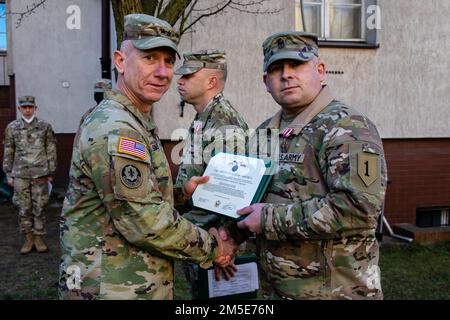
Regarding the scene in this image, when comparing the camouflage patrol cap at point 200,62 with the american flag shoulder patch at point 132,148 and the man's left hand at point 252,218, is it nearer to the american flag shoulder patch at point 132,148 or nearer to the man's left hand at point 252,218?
the man's left hand at point 252,218

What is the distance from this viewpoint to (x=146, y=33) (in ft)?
7.26

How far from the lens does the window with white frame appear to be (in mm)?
6832

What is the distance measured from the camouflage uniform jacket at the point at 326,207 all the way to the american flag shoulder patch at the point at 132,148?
68 cm

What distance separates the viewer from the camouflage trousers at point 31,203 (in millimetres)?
6379

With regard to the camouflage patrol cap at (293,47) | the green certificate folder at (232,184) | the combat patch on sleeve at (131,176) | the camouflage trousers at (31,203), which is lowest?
the camouflage trousers at (31,203)

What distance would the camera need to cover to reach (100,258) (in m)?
2.09

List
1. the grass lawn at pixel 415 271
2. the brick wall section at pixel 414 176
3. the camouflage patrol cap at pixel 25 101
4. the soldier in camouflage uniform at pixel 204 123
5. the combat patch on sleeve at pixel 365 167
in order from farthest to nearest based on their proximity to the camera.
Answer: the brick wall section at pixel 414 176 < the camouflage patrol cap at pixel 25 101 < the grass lawn at pixel 415 271 < the soldier in camouflage uniform at pixel 204 123 < the combat patch on sleeve at pixel 365 167

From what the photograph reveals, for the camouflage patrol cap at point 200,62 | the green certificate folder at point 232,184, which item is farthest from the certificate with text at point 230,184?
the camouflage patrol cap at point 200,62

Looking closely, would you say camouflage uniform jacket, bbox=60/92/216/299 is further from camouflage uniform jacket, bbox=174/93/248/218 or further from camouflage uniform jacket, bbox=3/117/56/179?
camouflage uniform jacket, bbox=3/117/56/179

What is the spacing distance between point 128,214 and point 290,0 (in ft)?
17.6

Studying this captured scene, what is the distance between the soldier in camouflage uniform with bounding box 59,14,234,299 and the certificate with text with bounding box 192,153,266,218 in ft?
0.89

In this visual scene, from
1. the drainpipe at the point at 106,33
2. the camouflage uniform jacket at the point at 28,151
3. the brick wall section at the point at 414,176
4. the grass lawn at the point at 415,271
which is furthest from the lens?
the drainpipe at the point at 106,33

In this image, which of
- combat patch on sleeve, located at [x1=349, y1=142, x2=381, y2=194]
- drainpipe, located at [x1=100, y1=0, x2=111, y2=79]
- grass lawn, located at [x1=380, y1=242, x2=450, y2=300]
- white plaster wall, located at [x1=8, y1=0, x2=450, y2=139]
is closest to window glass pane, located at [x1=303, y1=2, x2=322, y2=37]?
white plaster wall, located at [x1=8, y1=0, x2=450, y2=139]

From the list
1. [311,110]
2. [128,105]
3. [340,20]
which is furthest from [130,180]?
[340,20]
